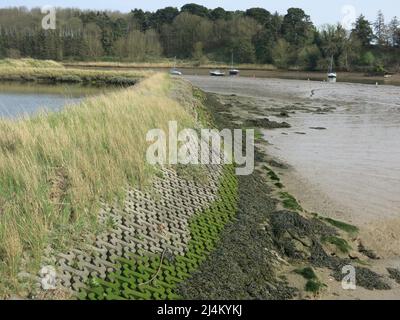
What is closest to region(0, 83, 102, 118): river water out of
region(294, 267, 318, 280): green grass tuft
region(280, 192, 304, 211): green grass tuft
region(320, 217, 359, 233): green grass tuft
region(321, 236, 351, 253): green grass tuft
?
region(280, 192, 304, 211): green grass tuft

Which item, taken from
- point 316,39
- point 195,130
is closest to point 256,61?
point 316,39

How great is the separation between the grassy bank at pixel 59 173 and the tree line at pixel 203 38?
94.4 m

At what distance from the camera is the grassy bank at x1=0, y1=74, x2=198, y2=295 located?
5.86m

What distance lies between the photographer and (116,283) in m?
6.05

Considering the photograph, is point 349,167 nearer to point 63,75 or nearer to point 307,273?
point 307,273

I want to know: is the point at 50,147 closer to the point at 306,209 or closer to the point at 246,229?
the point at 246,229

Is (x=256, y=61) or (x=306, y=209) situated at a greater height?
(x=256, y=61)

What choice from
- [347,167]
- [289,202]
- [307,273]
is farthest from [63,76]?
[307,273]

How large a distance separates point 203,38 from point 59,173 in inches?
5233

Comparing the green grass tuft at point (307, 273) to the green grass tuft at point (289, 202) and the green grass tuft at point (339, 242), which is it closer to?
the green grass tuft at point (339, 242)

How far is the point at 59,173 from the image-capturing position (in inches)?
304

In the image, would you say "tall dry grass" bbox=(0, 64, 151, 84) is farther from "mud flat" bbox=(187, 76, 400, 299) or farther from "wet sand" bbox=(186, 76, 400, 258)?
"wet sand" bbox=(186, 76, 400, 258)

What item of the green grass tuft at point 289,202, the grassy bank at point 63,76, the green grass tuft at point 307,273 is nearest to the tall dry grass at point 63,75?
the grassy bank at point 63,76

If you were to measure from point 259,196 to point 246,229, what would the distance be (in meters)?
2.71
